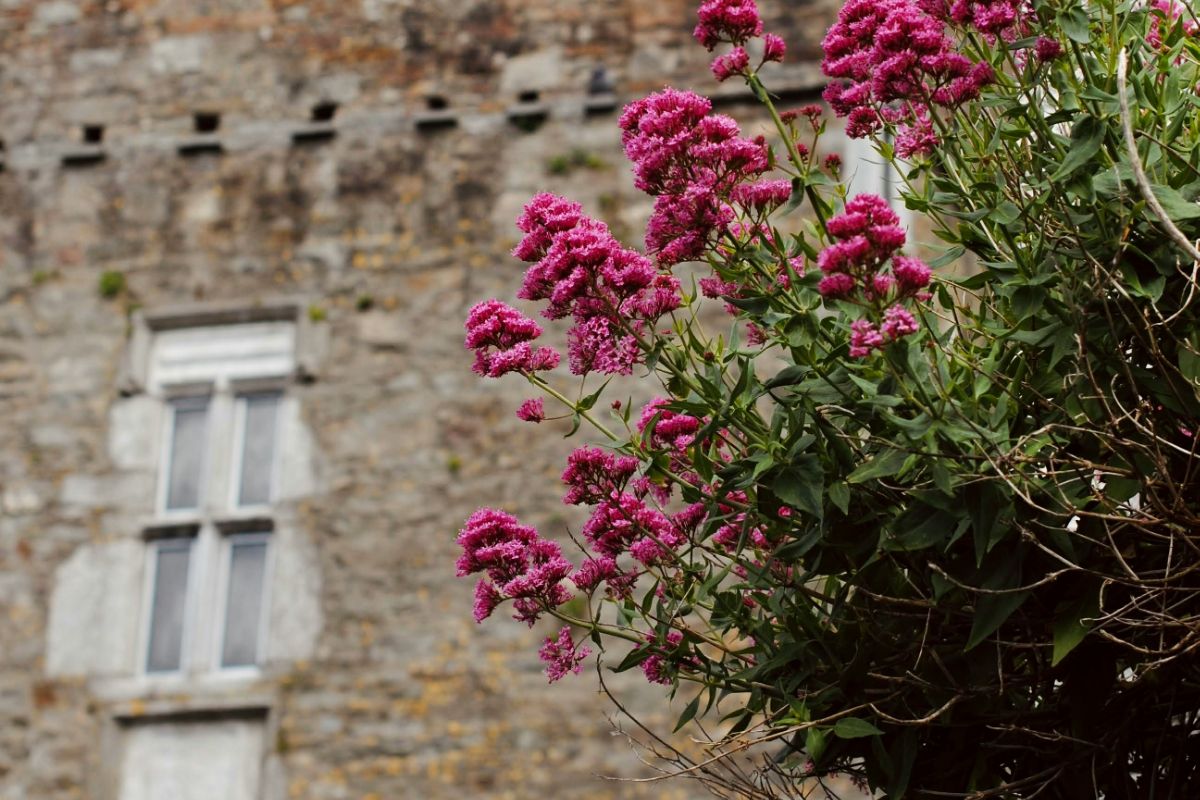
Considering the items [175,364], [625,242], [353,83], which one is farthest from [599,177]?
[175,364]

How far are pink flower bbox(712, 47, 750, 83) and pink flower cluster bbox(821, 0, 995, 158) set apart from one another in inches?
6.9

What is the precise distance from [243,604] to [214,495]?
0.53 m

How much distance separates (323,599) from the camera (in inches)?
293

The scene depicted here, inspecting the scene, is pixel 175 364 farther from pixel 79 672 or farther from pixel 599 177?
pixel 599 177

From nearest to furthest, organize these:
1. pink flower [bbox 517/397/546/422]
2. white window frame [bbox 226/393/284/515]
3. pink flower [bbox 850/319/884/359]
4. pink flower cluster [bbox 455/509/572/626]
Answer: pink flower [bbox 850/319/884/359] < pink flower cluster [bbox 455/509/572/626] < pink flower [bbox 517/397/546/422] < white window frame [bbox 226/393/284/515]

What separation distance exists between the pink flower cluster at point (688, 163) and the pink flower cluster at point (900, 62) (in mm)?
224

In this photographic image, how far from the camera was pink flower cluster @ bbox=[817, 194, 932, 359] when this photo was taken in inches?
91.4

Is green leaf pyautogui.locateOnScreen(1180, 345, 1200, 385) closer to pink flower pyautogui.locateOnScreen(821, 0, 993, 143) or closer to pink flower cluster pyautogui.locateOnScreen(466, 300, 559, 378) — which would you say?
pink flower pyautogui.locateOnScreen(821, 0, 993, 143)

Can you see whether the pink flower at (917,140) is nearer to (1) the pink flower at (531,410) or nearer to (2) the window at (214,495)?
(1) the pink flower at (531,410)

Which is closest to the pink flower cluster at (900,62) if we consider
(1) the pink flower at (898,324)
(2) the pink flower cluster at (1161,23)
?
(2) the pink flower cluster at (1161,23)

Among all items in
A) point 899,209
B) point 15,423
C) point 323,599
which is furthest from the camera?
point 15,423

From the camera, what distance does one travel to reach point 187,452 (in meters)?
7.91

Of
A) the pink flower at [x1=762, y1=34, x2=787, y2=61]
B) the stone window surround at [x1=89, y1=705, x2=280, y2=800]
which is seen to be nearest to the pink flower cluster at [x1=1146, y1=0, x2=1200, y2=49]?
the pink flower at [x1=762, y1=34, x2=787, y2=61]

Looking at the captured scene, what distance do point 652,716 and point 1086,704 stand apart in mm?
4435
